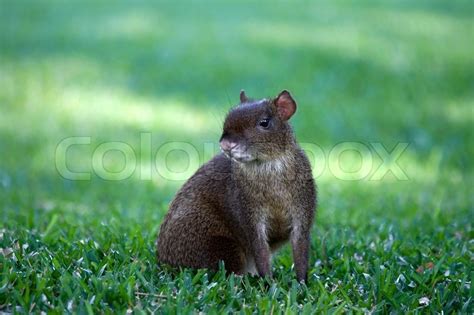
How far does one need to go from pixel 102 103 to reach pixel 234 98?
8.82ft

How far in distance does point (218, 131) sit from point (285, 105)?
7.75m

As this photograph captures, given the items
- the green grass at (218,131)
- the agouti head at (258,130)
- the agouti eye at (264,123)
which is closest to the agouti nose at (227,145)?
the agouti head at (258,130)

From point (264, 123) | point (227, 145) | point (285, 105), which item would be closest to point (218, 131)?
point (285, 105)

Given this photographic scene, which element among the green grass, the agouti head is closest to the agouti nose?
the agouti head

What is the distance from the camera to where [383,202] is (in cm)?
938

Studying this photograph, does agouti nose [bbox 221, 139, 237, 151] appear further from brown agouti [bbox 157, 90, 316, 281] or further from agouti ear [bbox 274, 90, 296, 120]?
agouti ear [bbox 274, 90, 296, 120]

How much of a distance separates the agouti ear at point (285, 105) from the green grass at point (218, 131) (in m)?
0.81

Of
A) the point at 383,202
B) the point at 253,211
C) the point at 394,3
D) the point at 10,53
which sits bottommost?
the point at 383,202

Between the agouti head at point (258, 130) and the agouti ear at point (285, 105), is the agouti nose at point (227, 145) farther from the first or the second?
the agouti ear at point (285, 105)

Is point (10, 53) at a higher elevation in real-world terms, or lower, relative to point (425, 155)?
higher

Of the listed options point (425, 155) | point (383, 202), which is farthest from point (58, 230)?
point (425, 155)

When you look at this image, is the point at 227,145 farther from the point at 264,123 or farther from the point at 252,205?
the point at 252,205

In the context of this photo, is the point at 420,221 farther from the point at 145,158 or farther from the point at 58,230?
the point at 145,158

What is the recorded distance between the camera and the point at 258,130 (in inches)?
205
